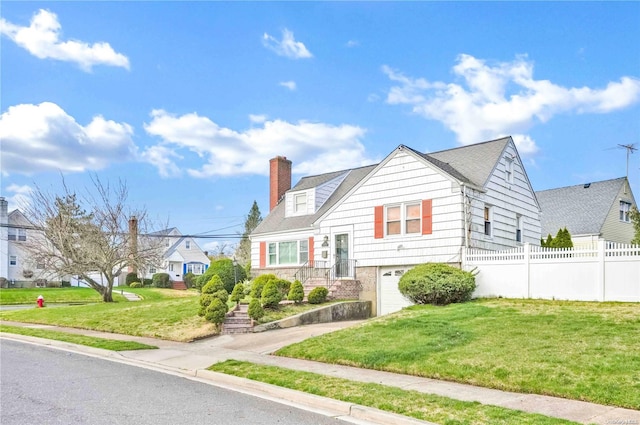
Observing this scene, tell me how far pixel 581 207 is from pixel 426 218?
17772 mm

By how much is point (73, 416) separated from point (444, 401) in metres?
4.92

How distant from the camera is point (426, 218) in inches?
798

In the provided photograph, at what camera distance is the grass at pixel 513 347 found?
8.40 meters

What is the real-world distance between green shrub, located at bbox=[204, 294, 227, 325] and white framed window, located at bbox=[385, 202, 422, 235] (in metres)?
7.91

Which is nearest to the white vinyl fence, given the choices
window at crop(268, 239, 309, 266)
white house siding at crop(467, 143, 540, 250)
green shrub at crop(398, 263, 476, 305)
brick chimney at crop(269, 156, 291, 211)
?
green shrub at crop(398, 263, 476, 305)

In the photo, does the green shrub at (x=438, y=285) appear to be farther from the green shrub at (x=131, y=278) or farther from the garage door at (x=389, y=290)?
the green shrub at (x=131, y=278)

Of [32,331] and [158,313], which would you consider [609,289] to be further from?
[32,331]

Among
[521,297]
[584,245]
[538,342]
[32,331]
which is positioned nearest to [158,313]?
[32,331]

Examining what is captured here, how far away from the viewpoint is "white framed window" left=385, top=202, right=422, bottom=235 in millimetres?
20719

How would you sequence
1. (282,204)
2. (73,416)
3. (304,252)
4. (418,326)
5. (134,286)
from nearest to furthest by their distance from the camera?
(73,416) → (418,326) → (304,252) → (282,204) → (134,286)

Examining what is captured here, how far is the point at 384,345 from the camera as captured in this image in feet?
38.8

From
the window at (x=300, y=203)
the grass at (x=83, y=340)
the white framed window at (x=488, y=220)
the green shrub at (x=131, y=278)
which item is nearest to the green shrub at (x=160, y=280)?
the green shrub at (x=131, y=278)

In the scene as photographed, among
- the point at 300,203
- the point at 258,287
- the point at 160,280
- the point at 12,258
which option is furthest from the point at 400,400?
the point at 12,258

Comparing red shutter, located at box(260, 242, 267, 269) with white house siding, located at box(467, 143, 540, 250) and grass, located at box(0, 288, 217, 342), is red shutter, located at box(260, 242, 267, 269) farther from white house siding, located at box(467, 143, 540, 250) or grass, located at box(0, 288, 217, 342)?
white house siding, located at box(467, 143, 540, 250)
